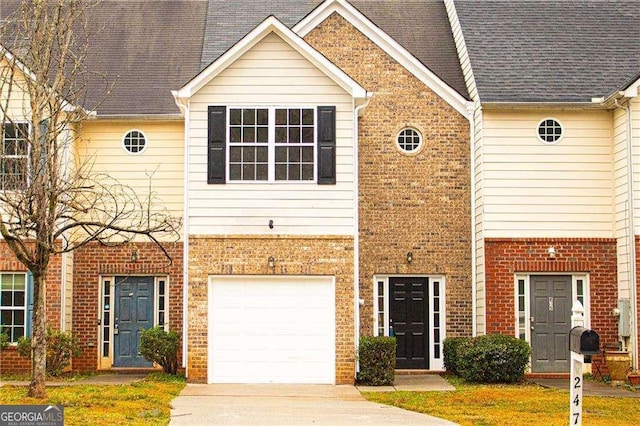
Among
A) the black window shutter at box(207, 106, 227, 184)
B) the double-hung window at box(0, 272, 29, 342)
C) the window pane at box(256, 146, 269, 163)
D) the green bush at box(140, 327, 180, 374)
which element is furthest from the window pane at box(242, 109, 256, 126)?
the double-hung window at box(0, 272, 29, 342)

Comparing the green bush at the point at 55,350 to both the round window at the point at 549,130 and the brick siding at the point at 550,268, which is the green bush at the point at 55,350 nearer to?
the brick siding at the point at 550,268

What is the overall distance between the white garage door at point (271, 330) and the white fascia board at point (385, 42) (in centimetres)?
544

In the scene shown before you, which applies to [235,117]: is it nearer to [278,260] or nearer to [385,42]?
[278,260]

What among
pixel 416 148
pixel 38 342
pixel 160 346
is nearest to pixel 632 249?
pixel 416 148

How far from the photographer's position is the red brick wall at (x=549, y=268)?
807 inches

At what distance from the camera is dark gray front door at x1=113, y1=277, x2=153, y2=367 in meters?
21.5

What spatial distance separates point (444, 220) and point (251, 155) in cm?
494

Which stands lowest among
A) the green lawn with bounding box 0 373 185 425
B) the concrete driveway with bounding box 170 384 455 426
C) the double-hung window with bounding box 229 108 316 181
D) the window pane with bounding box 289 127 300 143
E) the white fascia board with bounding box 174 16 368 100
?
the concrete driveway with bounding box 170 384 455 426

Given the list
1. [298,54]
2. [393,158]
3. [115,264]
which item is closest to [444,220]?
[393,158]

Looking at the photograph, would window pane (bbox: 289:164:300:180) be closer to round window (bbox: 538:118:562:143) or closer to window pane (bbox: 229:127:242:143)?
window pane (bbox: 229:127:242:143)

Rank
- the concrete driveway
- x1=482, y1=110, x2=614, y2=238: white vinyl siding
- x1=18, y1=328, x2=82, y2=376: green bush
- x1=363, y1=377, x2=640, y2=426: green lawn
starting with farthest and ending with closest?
x1=482, y1=110, x2=614, y2=238: white vinyl siding < x1=18, y1=328, x2=82, y2=376: green bush < x1=363, y1=377, x2=640, y2=426: green lawn < the concrete driveway

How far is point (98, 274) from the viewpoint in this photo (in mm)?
21344

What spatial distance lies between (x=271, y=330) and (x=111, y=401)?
15.2 feet

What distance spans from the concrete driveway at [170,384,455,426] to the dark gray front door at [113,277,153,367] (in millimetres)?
3560
